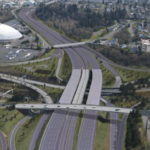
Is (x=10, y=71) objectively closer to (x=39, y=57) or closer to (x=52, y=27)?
(x=39, y=57)

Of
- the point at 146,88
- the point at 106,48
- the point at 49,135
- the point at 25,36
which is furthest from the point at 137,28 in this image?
the point at 49,135

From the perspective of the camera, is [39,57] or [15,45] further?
[15,45]

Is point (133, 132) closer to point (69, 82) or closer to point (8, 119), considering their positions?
point (8, 119)

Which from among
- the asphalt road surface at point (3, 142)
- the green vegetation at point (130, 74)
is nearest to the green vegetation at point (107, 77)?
the green vegetation at point (130, 74)

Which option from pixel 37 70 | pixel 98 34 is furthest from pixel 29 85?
pixel 98 34

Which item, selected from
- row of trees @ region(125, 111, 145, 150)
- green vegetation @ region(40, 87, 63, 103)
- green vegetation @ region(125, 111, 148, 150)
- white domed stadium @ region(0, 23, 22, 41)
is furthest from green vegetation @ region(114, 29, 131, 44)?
green vegetation @ region(125, 111, 148, 150)

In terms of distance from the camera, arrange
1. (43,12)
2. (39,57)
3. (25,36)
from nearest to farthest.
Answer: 1. (39,57)
2. (25,36)
3. (43,12)

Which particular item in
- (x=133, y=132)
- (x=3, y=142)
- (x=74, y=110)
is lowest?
(x=3, y=142)

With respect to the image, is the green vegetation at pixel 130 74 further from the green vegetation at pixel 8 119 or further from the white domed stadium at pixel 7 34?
the white domed stadium at pixel 7 34
